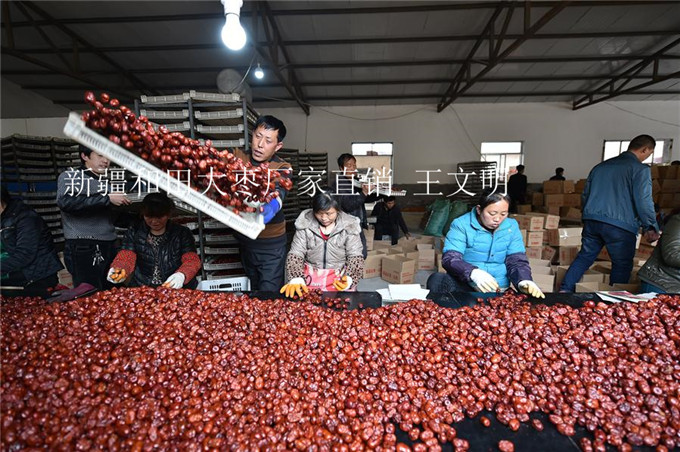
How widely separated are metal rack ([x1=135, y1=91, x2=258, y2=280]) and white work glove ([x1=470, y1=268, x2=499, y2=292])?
2.47m

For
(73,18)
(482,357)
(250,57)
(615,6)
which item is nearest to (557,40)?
(615,6)

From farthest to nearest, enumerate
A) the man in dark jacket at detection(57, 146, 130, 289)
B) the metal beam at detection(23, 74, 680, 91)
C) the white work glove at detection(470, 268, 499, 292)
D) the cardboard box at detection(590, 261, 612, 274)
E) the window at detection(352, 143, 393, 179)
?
the window at detection(352, 143, 393, 179), the metal beam at detection(23, 74, 680, 91), the cardboard box at detection(590, 261, 612, 274), the man in dark jacket at detection(57, 146, 130, 289), the white work glove at detection(470, 268, 499, 292)

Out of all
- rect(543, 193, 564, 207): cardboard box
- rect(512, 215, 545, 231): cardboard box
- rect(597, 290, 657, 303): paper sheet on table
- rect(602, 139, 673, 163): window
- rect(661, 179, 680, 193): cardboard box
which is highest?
rect(602, 139, 673, 163): window

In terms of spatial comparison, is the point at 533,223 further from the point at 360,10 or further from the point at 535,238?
the point at 360,10

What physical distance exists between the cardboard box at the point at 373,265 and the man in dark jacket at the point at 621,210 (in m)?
2.15

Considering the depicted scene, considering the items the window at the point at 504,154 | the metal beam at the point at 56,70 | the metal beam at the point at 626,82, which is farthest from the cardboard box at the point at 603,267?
the metal beam at the point at 56,70

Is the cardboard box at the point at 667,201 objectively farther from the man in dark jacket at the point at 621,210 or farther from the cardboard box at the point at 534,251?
the man in dark jacket at the point at 621,210

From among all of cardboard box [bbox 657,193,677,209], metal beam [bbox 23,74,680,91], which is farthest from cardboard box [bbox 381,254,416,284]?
cardboard box [bbox 657,193,677,209]

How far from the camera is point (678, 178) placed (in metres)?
7.36

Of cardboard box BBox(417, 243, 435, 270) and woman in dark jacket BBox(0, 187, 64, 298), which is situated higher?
woman in dark jacket BBox(0, 187, 64, 298)

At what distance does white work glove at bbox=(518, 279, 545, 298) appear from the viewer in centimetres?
191

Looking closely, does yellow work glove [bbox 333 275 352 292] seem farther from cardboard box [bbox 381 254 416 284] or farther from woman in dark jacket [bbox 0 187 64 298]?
woman in dark jacket [bbox 0 187 64 298]

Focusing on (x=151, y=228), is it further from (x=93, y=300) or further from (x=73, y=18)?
(x=73, y=18)

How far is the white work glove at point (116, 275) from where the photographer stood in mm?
2109
